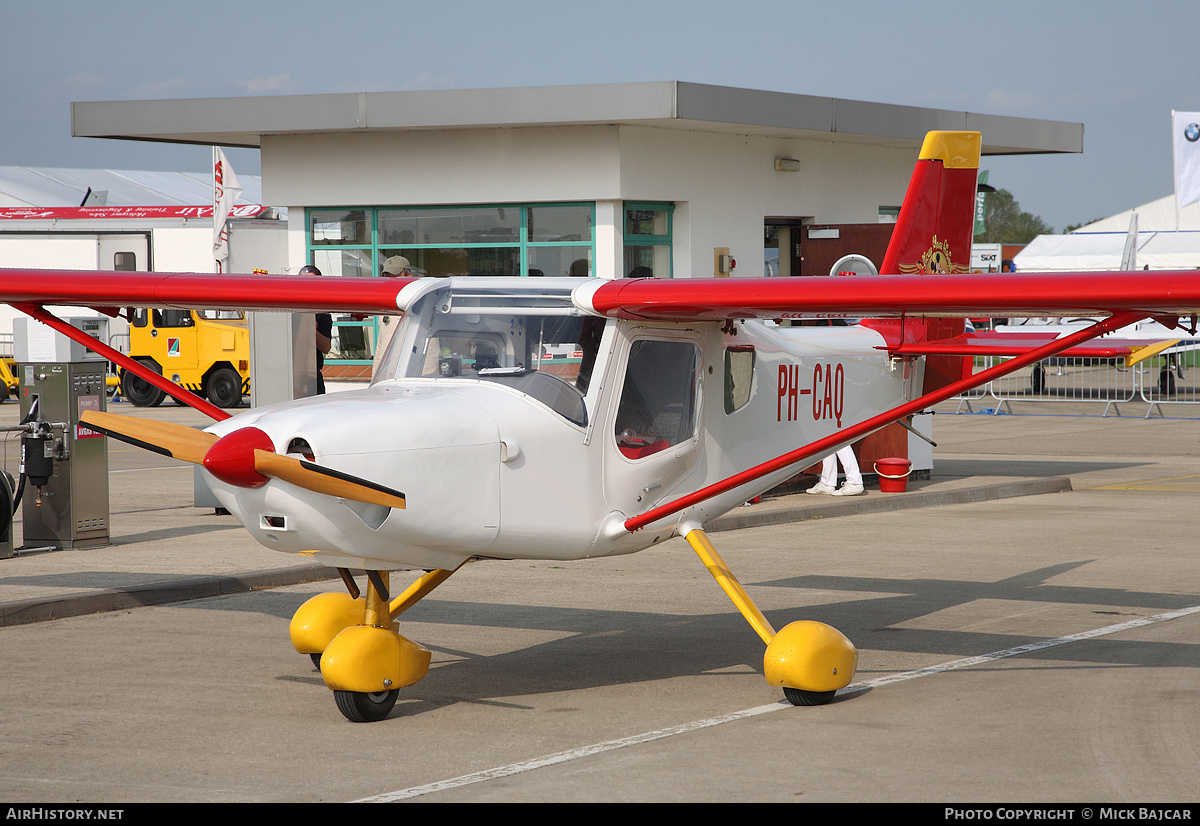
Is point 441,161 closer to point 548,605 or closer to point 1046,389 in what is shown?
point 548,605

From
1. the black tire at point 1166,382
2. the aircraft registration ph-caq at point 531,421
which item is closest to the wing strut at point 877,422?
the aircraft registration ph-caq at point 531,421

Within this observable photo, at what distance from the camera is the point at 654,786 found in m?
5.22

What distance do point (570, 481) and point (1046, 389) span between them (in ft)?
92.9

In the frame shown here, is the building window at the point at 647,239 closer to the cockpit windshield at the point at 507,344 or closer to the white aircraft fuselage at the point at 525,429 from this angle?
the white aircraft fuselage at the point at 525,429

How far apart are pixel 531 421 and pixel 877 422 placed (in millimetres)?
1906

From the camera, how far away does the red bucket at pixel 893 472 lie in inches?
505

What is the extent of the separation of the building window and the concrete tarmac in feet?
18.2

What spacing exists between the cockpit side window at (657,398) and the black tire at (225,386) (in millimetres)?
21386

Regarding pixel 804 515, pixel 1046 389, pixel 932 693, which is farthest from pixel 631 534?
pixel 1046 389

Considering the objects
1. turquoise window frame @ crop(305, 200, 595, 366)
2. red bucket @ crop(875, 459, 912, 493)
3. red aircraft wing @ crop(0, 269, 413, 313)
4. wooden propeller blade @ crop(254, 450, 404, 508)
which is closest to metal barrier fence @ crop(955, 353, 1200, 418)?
turquoise window frame @ crop(305, 200, 595, 366)

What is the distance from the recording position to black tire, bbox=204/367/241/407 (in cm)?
2725

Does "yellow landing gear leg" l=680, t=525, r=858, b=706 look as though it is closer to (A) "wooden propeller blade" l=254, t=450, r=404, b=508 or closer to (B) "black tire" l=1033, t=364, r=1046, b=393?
(A) "wooden propeller blade" l=254, t=450, r=404, b=508

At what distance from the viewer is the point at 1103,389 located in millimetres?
33500

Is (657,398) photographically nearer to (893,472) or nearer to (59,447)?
(59,447)
